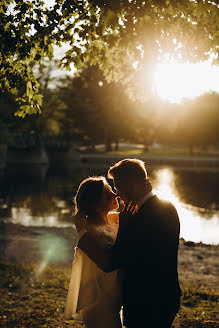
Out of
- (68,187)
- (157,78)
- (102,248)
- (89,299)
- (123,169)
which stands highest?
(157,78)

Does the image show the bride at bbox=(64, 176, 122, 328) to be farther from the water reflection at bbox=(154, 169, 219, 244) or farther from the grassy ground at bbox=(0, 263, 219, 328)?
the water reflection at bbox=(154, 169, 219, 244)

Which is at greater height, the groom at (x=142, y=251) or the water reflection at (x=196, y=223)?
the groom at (x=142, y=251)

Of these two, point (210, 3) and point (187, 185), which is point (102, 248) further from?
point (187, 185)

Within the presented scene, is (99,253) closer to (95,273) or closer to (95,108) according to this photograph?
(95,273)

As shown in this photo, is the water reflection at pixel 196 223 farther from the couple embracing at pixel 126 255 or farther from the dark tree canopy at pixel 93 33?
the couple embracing at pixel 126 255

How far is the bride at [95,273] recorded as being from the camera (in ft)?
9.45

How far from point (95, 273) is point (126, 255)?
35 cm

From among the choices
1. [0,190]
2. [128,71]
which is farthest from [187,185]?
[128,71]

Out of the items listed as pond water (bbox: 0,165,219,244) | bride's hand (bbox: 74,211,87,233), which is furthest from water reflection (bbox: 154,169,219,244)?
bride's hand (bbox: 74,211,87,233)

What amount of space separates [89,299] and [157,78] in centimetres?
438

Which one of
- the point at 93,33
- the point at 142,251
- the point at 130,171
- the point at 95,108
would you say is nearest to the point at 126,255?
the point at 142,251

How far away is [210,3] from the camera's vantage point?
4867mm

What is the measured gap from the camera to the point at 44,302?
6.77 metres

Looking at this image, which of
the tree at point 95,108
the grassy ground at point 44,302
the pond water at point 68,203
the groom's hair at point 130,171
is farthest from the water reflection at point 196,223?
the tree at point 95,108
